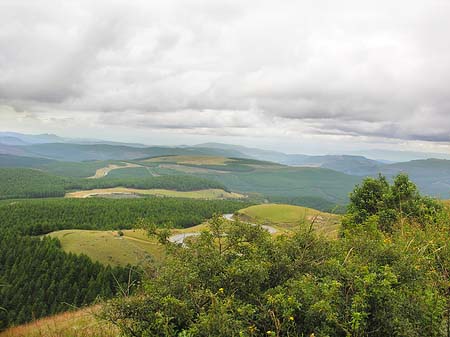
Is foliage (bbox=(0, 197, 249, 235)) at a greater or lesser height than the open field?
lesser

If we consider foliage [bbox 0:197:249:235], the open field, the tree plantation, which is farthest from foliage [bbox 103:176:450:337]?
foliage [bbox 0:197:249:235]

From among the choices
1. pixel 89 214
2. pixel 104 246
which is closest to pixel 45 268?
pixel 104 246

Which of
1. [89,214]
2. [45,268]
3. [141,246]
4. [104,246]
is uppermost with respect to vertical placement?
[141,246]

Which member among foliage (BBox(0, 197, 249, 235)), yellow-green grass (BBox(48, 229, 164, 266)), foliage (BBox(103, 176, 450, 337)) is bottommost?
foliage (BBox(0, 197, 249, 235))

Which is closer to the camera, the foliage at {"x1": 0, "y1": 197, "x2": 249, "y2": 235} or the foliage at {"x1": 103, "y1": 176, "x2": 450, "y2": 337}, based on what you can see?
the foliage at {"x1": 103, "y1": 176, "x2": 450, "y2": 337}

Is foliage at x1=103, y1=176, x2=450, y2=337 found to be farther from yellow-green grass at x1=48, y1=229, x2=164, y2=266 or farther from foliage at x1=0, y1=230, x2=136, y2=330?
yellow-green grass at x1=48, y1=229, x2=164, y2=266

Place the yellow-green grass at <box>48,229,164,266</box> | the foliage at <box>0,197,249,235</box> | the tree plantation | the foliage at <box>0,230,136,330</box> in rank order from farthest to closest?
the foliage at <box>0,197,249,235</box> → the yellow-green grass at <box>48,229,164,266</box> → the foliage at <box>0,230,136,330</box> → the tree plantation

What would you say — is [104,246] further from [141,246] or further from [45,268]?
[45,268]

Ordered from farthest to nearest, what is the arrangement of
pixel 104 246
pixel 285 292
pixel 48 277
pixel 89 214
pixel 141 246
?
pixel 89 214
pixel 104 246
pixel 141 246
pixel 48 277
pixel 285 292

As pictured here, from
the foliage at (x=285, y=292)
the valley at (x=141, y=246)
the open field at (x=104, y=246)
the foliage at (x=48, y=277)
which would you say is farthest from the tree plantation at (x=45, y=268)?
the open field at (x=104, y=246)

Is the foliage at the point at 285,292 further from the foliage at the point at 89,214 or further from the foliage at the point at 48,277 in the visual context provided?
the foliage at the point at 89,214

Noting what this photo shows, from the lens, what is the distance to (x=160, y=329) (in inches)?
241

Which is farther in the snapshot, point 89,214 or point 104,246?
point 89,214

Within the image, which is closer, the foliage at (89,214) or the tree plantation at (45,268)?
the tree plantation at (45,268)
